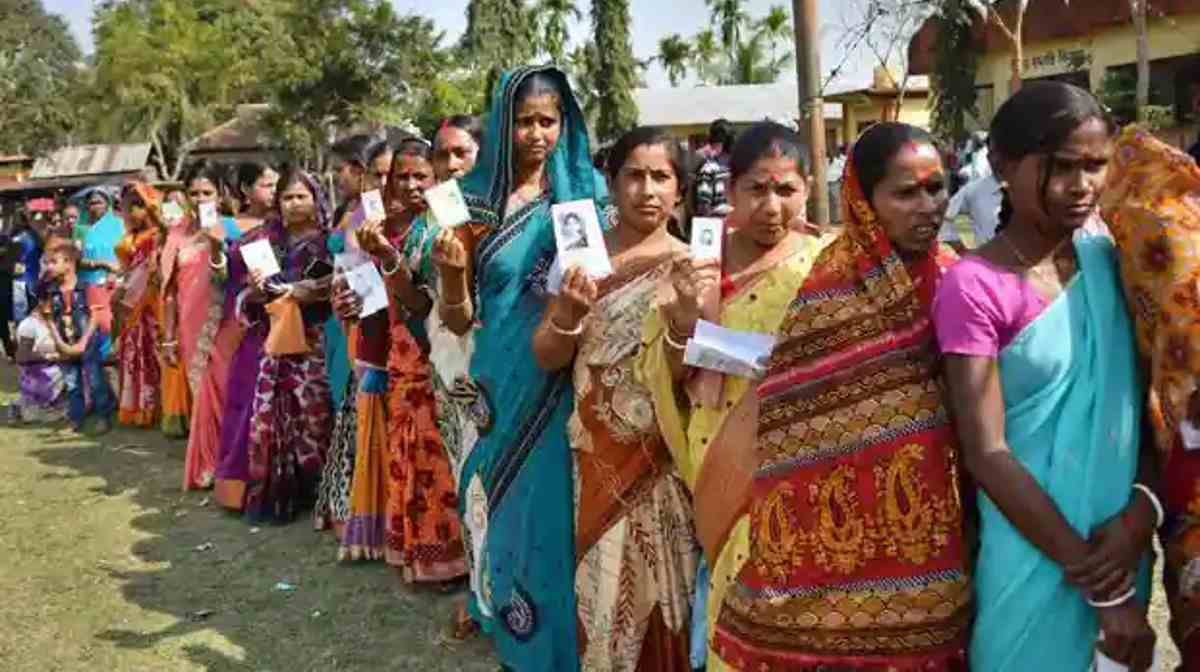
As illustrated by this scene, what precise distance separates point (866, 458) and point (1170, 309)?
0.58 metres

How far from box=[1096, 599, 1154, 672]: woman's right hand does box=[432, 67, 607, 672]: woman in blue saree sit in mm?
1687

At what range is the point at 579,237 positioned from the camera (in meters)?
2.78

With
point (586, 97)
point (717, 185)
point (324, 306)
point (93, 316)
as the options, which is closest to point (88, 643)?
point (324, 306)

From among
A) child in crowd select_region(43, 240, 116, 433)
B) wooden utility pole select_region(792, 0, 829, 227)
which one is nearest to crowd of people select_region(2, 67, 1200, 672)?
wooden utility pole select_region(792, 0, 829, 227)

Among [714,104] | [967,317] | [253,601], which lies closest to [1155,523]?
[967,317]

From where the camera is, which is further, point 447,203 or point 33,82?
point 33,82

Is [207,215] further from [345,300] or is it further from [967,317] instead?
[967,317]

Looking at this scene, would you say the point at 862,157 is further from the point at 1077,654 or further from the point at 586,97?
the point at 586,97

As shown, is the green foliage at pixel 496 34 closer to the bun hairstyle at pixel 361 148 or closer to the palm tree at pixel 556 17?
the palm tree at pixel 556 17

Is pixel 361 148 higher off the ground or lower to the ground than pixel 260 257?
higher

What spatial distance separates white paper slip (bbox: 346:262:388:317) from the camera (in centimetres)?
443

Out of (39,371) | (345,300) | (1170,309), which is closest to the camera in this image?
(1170,309)

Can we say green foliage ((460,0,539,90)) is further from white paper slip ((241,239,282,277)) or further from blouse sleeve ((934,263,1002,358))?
blouse sleeve ((934,263,1002,358))

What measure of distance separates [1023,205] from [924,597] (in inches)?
29.5
